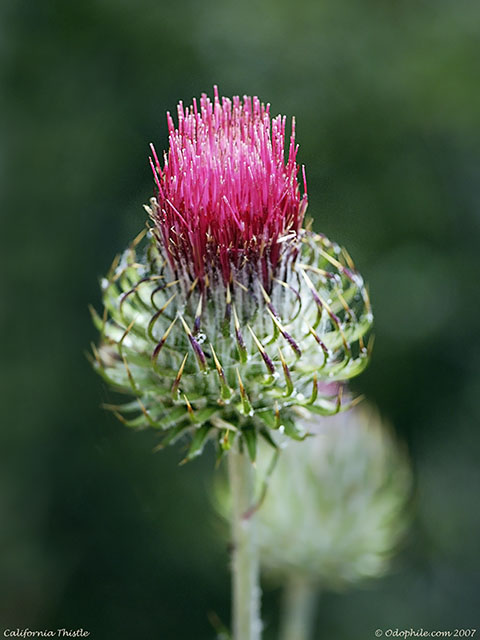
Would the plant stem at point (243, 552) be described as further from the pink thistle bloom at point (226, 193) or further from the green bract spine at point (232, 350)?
the pink thistle bloom at point (226, 193)

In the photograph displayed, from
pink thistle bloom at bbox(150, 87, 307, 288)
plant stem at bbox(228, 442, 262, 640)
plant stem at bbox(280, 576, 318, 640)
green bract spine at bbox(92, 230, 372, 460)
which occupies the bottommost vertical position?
plant stem at bbox(280, 576, 318, 640)

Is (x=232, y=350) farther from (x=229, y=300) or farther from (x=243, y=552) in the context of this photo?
(x=243, y=552)

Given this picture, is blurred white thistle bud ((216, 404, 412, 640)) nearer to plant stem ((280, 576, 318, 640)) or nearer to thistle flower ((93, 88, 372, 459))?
plant stem ((280, 576, 318, 640))

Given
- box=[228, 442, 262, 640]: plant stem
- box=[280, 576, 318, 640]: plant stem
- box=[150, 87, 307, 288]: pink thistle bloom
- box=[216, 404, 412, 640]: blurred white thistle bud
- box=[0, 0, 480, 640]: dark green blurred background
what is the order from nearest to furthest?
box=[150, 87, 307, 288]: pink thistle bloom, box=[228, 442, 262, 640]: plant stem, box=[280, 576, 318, 640]: plant stem, box=[216, 404, 412, 640]: blurred white thistle bud, box=[0, 0, 480, 640]: dark green blurred background

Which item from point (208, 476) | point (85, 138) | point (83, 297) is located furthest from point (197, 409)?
point (85, 138)

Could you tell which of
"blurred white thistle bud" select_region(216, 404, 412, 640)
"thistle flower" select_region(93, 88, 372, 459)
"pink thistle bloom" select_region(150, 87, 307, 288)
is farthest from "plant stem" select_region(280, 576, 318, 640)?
"pink thistle bloom" select_region(150, 87, 307, 288)

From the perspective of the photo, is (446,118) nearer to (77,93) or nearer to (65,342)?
(77,93)
